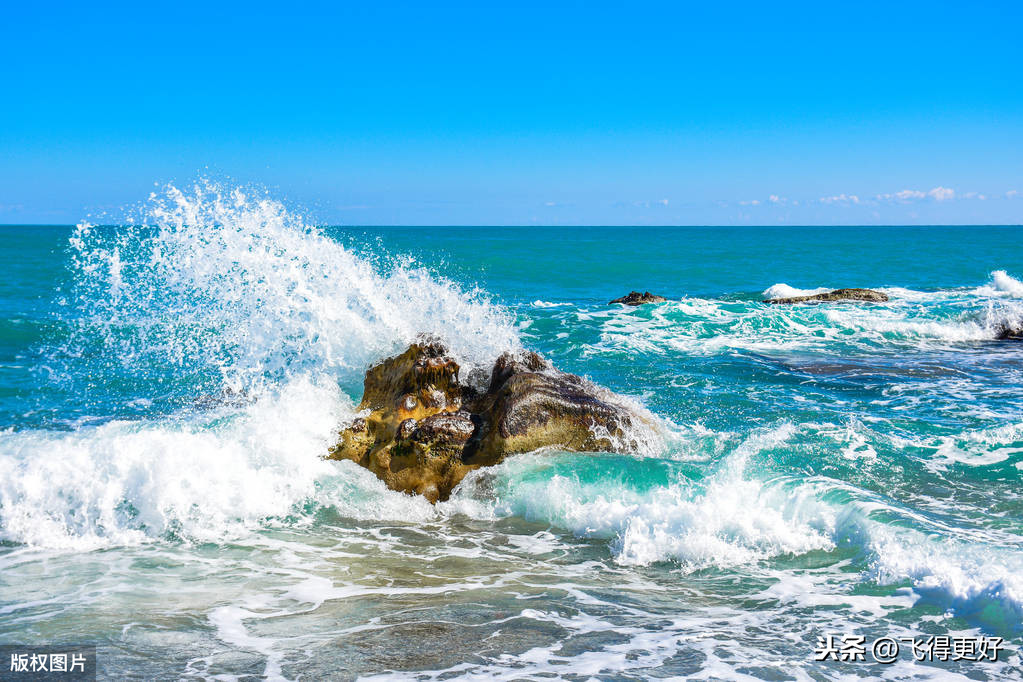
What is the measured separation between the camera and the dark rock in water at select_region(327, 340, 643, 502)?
255 inches

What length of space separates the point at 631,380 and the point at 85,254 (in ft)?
135

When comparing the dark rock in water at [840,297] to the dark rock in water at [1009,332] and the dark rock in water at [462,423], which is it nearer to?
the dark rock in water at [1009,332]

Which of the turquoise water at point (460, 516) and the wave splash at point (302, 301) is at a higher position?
the wave splash at point (302, 301)

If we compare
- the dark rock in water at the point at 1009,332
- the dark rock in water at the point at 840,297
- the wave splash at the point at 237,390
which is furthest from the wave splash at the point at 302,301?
the dark rock in water at the point at 840,297

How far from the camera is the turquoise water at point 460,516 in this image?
4.08 metres

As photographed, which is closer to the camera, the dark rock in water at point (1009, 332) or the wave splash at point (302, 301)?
the wave splash at point (302, 301)

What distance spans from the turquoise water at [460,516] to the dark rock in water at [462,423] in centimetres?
19

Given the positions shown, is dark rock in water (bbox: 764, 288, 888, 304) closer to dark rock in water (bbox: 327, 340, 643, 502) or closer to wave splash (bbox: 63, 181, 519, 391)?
wave splash (bbox: 63, 181, 519, 391)

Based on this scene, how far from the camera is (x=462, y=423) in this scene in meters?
6.80

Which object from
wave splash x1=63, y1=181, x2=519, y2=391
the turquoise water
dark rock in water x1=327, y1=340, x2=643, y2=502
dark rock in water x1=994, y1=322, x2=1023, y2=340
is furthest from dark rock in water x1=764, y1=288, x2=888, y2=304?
dark rock in water x1=327, y1=340, x2=643, y2=502

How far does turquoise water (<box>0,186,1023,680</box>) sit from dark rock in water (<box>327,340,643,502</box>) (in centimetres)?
19

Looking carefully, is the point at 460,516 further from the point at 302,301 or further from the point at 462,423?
the point at 302,301

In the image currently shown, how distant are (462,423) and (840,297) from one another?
17944mm

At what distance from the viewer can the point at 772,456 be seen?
709cm
